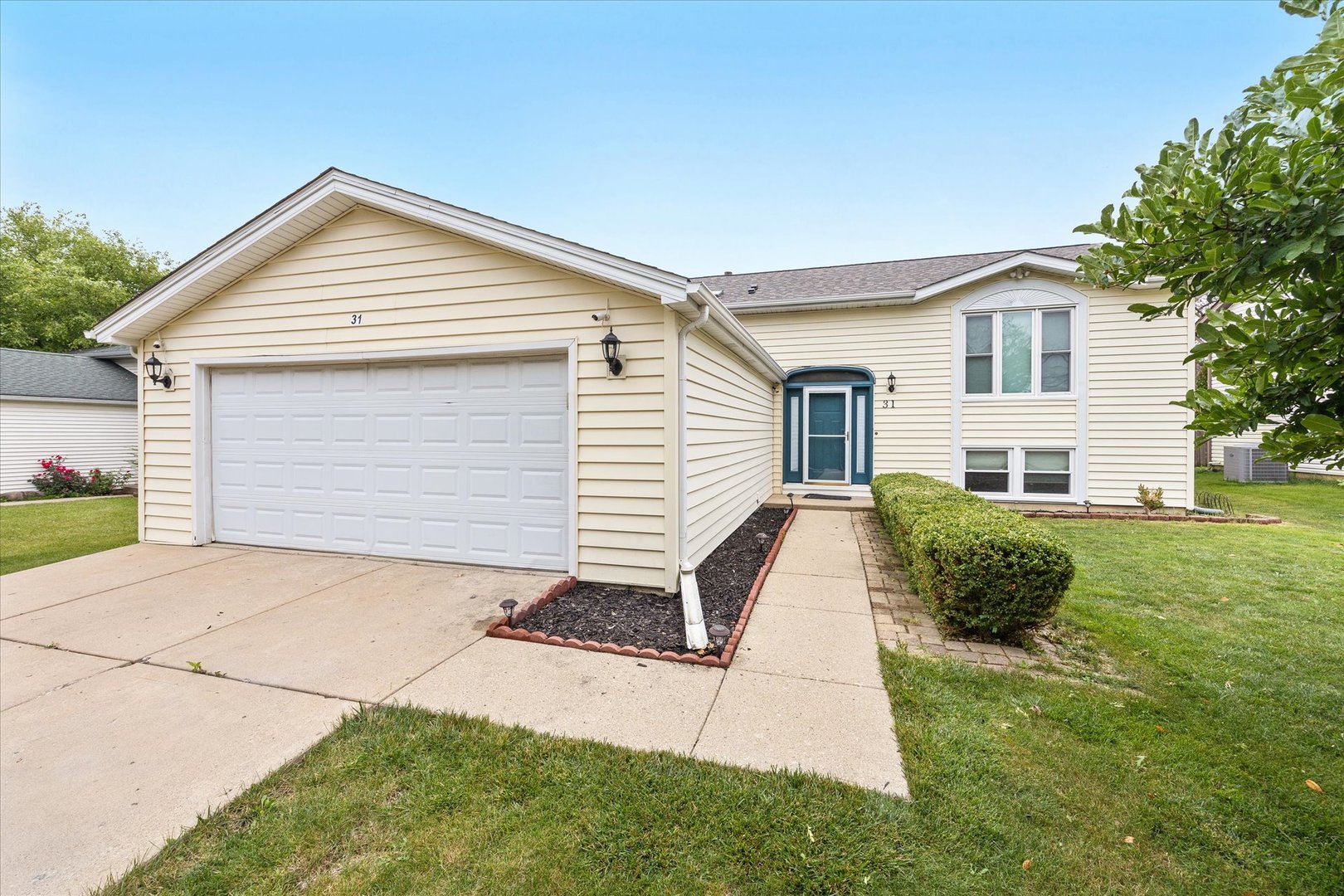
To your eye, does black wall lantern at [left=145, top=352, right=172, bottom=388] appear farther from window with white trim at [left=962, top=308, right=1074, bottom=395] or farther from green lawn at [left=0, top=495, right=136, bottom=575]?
window with white trim at [left=962, top=308, right=1074, bottom=395]

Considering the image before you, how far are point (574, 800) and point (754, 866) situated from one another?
2.60ft

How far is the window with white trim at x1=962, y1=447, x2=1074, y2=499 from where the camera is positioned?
9.51m

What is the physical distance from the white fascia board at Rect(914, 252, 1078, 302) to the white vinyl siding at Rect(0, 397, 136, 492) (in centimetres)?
2161

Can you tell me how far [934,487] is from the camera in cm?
658

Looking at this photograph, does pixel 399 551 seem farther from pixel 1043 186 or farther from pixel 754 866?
pixel 1043 186

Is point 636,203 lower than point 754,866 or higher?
higher

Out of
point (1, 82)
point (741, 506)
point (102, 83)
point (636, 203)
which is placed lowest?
point (741, 506)

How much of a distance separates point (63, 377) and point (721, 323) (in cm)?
1990

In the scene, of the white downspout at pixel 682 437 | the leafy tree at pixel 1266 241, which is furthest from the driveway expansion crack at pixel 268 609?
the leafy tree at pixel 1266 241

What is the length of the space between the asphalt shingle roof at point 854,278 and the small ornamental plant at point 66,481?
17023 mm

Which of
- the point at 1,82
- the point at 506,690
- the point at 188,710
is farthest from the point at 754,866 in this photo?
the point at 1,82

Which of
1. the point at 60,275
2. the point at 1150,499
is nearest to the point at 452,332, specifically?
the point at 1150,499

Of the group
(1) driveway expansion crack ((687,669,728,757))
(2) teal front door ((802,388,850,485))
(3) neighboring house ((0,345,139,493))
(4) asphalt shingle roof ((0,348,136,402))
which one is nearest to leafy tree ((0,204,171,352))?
(4) asphalt shingle roof ((0,348,136,402))

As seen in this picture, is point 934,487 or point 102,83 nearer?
point 934,487
